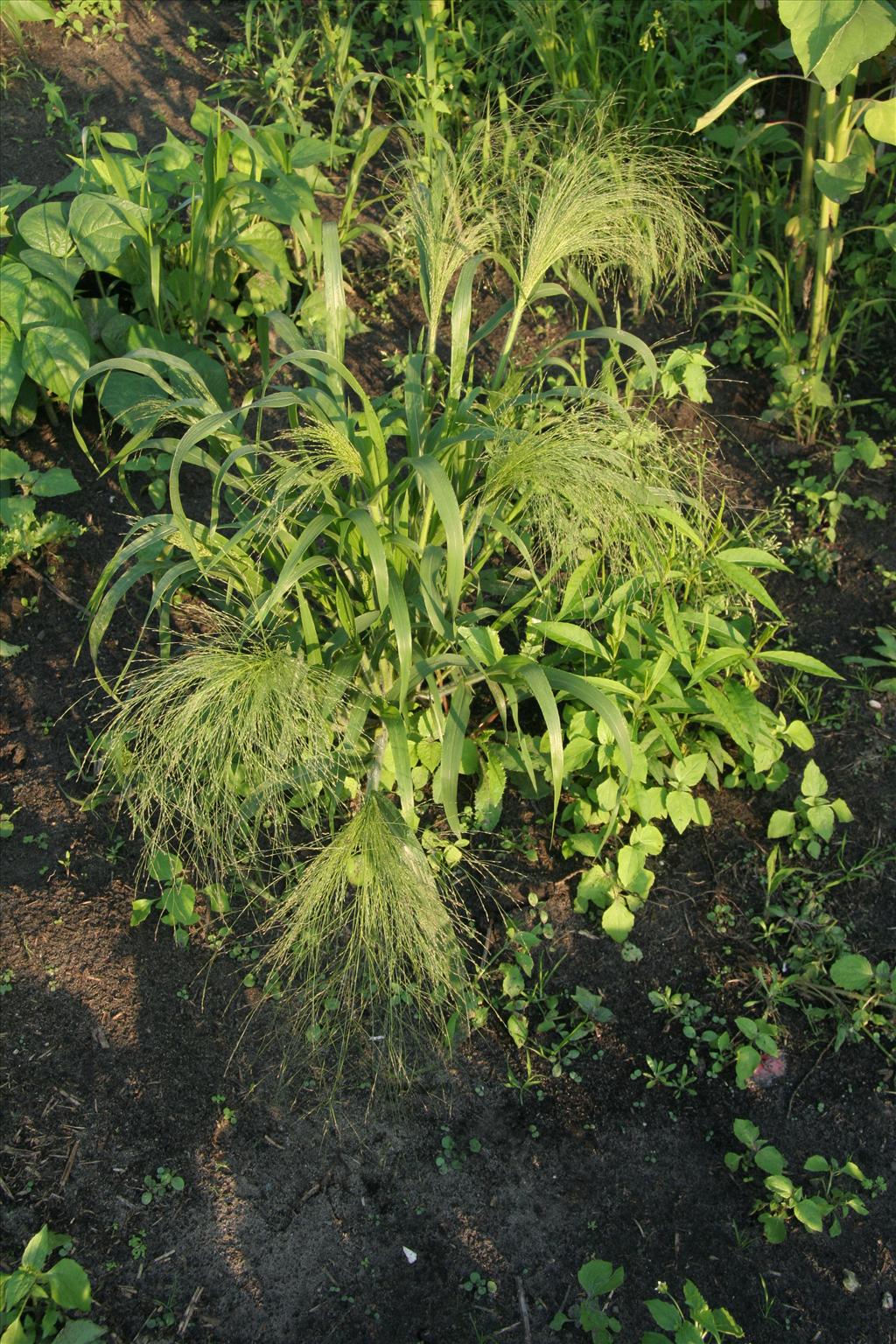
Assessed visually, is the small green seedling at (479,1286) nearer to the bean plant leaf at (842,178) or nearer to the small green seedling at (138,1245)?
the small green seedling at (138,1245)

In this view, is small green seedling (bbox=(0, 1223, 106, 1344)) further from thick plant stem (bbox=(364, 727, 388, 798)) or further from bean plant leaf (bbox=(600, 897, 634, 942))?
bean plant leaf (bbox=(600, 897, 634, 942))

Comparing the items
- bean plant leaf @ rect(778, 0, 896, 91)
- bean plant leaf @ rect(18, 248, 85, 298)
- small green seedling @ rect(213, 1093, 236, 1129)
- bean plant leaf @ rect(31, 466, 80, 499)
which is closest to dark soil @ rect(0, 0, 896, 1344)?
small green seedling @ rect(213, 1093, 236, 1129)

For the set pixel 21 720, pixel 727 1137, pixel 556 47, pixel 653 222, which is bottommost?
pixel 727 1137

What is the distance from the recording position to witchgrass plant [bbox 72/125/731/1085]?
1785mm

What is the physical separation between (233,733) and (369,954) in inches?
14.8

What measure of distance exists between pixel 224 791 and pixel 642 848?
700mm

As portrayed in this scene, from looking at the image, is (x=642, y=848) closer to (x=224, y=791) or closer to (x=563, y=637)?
(x=563, y=637)

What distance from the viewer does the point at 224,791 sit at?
193 centimetres

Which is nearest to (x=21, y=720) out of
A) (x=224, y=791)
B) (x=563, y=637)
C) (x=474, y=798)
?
(x=224, y=791)

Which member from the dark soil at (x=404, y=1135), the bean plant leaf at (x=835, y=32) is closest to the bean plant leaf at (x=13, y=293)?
the dark soil at (x=404, y=1135)

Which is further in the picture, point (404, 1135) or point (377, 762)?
point (377, 762)

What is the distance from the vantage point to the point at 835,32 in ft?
7.06

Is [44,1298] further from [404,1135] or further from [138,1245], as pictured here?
[404,1135]

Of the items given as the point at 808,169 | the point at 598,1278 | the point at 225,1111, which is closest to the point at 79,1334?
the point at 225,1111
